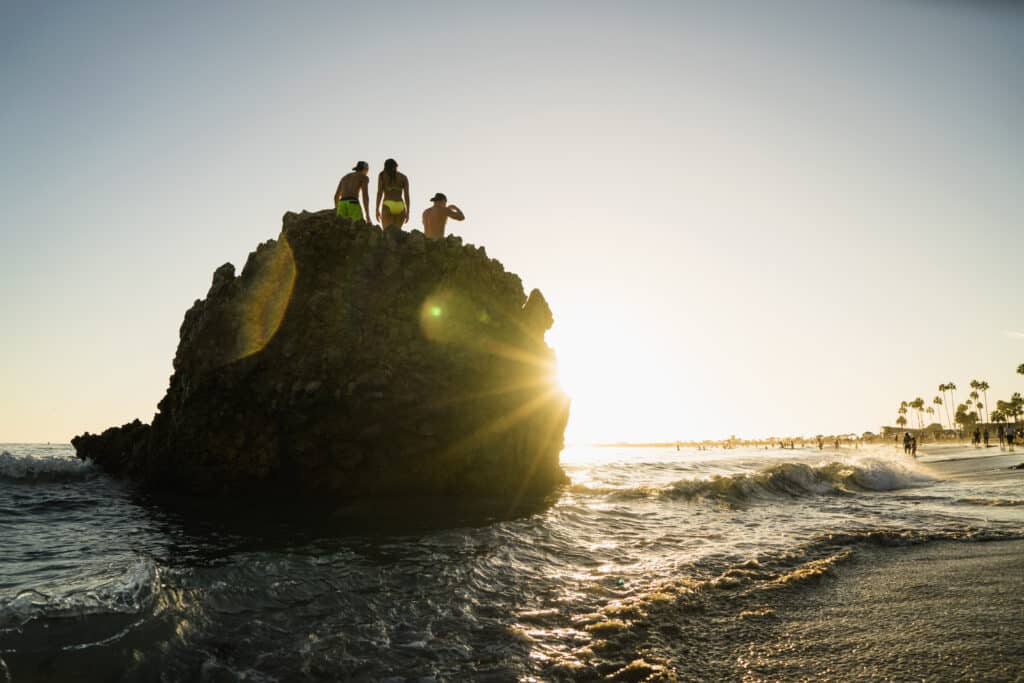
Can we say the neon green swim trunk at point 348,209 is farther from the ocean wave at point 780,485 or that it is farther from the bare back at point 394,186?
the ocean wave at point 780,485

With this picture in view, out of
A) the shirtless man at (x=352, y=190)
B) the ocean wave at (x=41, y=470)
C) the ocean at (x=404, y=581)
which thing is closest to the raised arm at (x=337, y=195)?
the shirtless man at (x=352, y=190)

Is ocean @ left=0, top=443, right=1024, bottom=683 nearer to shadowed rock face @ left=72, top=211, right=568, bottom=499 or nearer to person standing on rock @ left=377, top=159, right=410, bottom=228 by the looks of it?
shadowed rock face @ left=72, top=211, right=568, bottom=499

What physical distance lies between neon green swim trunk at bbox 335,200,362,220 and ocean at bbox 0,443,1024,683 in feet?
24.7

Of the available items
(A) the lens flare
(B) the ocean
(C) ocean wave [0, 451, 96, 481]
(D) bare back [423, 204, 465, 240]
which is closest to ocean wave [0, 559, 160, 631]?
(B) the ocean

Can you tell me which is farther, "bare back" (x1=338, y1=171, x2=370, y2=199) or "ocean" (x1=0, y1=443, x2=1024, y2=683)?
"bare back" (x1=338, y1=171, x2=370, y2=199)

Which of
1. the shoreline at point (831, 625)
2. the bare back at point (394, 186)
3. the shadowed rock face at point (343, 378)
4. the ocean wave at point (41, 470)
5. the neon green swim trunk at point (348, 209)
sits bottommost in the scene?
the ocean wave at point (41, 470)

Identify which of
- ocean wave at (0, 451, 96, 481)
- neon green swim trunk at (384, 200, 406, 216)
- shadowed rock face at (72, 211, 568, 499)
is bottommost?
ocean wave at (0, 451, 96, 481)

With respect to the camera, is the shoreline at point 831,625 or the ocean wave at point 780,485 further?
the ocean wave at point 780,485

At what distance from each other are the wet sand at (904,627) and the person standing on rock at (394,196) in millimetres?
12889

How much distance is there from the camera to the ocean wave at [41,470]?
1539cm

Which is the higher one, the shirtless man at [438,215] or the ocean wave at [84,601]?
the shirtless man at [438,215]

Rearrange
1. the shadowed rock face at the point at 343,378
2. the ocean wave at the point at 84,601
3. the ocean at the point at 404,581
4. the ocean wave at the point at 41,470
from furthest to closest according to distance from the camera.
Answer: the ocean wave at the point at 41,470 < the shadowed rock face at the point at 343,378 < the ocean wave at the point at 84,601 < the ocean at the point at 404,581

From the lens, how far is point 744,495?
16516 mm

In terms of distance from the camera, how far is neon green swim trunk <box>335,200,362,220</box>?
1419cm
